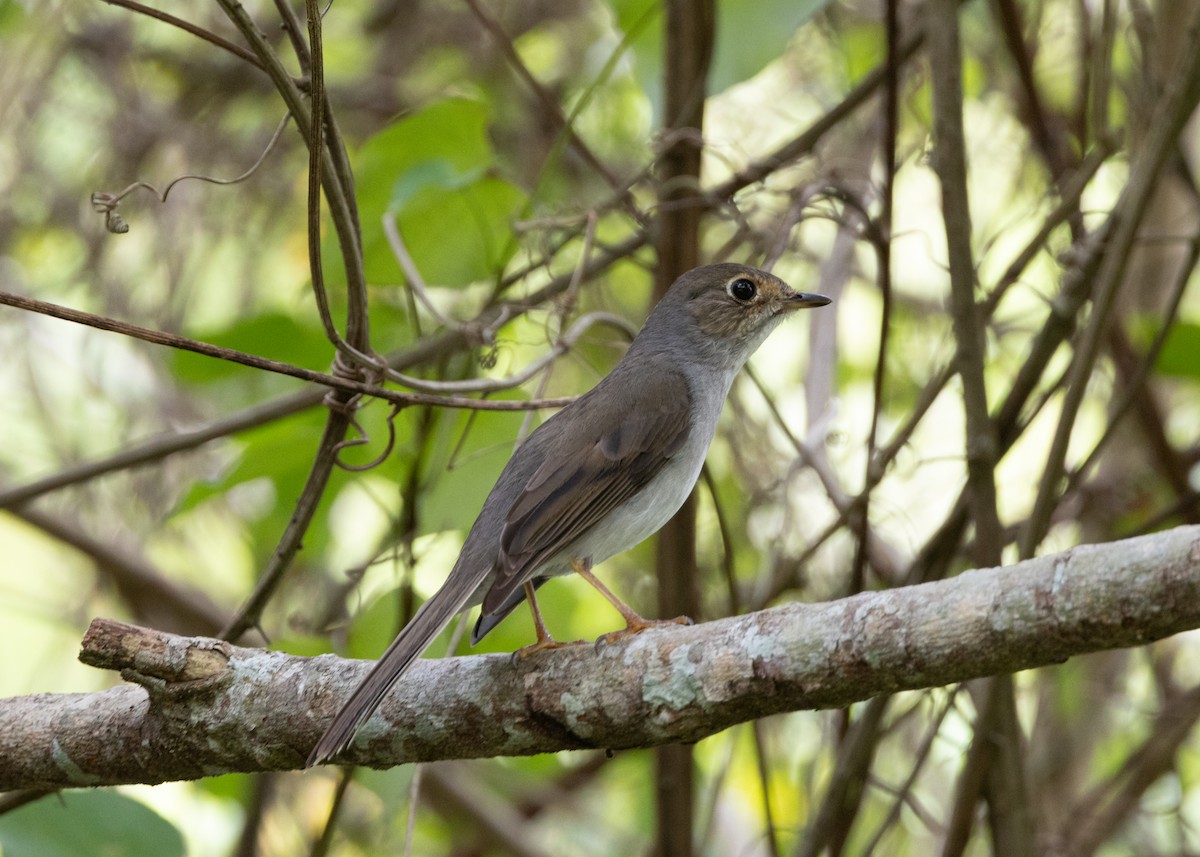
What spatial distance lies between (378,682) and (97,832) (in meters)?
1.08

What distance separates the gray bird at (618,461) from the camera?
130 inches

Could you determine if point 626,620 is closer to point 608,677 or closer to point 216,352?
point 608,677

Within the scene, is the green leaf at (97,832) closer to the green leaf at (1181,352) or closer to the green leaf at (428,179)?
the green leaf at (428,179)

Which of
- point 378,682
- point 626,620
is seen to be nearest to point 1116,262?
point 626,620

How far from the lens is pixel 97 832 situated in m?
3.17

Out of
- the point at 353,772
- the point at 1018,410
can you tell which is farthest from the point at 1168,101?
the point at 353,772

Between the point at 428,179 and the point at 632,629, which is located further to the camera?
the point at 428,179

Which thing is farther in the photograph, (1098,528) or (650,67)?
(1098,528)

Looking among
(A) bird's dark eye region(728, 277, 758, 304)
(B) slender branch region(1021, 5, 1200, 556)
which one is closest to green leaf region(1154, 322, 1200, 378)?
(B) slender branch region(1021, 5, 1200, 556)

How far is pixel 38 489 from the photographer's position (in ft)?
13.6

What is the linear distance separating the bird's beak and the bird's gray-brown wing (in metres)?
0.53

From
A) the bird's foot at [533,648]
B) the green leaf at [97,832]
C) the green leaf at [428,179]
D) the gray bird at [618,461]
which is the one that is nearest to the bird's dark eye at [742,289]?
the gray bird at [618,461]

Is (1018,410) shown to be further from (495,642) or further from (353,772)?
(353,772)

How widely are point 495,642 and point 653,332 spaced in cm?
123
